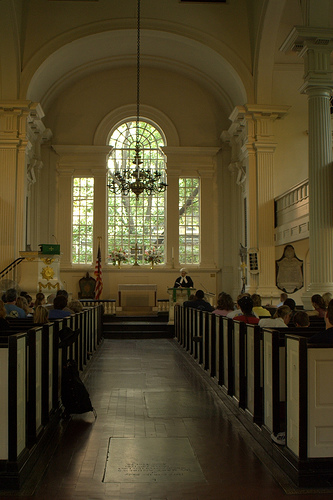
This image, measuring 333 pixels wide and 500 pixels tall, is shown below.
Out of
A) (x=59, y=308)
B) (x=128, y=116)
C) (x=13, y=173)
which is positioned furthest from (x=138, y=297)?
(x=59, y=308)

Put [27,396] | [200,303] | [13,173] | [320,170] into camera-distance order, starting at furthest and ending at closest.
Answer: [13,173]
[200,303]
[320,170]
[27,396]

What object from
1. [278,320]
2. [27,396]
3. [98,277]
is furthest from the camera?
[98,277]

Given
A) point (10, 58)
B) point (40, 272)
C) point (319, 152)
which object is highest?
point (10, 58)

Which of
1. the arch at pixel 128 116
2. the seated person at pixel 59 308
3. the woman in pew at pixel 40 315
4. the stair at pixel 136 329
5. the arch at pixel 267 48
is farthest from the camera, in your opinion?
the arch at pixel 128 116

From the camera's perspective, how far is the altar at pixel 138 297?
18141 mm

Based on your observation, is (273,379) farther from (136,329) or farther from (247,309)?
(136,329)

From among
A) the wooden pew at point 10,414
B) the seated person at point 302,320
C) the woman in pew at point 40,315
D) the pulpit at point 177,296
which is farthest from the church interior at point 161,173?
the seated person at point 302,320

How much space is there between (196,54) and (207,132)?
9.25 ft

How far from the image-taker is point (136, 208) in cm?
1973

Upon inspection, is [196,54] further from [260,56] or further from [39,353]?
[39,353]

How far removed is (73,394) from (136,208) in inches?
574

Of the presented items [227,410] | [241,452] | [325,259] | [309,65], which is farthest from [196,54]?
[241,452]

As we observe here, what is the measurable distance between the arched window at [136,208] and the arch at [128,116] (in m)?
0.39

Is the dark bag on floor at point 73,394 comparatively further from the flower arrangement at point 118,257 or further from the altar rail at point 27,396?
the flower arrangement at point 118,257
